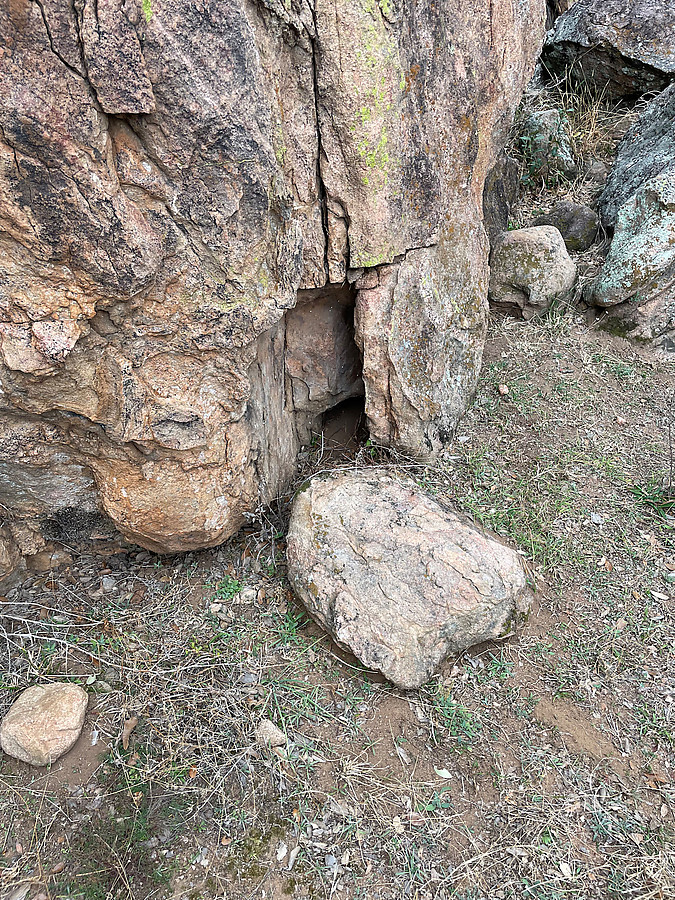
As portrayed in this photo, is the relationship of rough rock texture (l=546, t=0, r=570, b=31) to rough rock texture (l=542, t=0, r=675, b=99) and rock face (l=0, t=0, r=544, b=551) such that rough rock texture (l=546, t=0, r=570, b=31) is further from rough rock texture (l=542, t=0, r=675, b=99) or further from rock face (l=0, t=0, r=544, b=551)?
rock face (l=0, t=0, r=544, b=551)

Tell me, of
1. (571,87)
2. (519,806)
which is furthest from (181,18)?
(571,87)

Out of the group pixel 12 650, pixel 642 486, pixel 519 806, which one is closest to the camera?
pixel 519 806

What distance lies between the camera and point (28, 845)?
1.88m

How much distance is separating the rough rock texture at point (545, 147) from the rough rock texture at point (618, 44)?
3.31 ft

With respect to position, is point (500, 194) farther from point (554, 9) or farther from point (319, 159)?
point (554, 9)

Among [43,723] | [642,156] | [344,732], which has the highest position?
[642,156]

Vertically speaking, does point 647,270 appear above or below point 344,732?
above

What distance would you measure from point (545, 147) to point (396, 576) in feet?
14.0

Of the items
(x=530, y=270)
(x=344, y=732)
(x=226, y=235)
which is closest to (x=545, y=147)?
(x=530, y=270)

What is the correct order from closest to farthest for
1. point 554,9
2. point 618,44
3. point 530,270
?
point 530,270 < point 618,44 < point 554,9

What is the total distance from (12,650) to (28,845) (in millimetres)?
721

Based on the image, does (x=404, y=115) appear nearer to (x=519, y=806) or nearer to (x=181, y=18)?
(x=181, y=18)

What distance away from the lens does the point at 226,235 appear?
6.69 ft

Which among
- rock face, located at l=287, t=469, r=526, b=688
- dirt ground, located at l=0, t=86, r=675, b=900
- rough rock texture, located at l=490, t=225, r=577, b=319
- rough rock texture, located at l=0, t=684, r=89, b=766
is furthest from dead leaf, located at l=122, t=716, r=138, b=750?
rough rock texture, located at l=490, t=225, r=577, b=319
